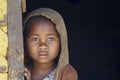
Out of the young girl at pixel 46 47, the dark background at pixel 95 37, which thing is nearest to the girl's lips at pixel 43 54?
the young girl at pixel 46 47

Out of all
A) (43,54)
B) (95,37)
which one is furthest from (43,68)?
(95,37)

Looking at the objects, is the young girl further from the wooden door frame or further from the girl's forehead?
the wooden door frame

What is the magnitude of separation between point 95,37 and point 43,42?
244cm

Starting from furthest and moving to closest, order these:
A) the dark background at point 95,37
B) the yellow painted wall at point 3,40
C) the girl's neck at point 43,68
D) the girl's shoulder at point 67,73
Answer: the dark background at point 95,37
the girl's neck at point 43,68
the girl's shoulder at point 67,73
the yellow painted wall at point 3,40

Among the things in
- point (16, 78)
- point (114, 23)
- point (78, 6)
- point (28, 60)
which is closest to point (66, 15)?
point (78, 6)

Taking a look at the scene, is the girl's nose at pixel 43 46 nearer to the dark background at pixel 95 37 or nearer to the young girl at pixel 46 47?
the young girl at pixel 46 47

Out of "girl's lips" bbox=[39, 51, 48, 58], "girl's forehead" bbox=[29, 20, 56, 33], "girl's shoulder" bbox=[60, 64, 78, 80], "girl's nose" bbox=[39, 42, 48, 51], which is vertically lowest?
"girl's shoulder" bbox=[60, 64, 78, 80]

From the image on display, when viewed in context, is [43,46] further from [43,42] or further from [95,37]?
[95,37]

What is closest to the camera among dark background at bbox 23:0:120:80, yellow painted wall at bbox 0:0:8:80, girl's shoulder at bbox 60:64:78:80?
yellow painted wall at bbox 0:0:8:80

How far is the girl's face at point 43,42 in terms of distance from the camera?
3326 mm

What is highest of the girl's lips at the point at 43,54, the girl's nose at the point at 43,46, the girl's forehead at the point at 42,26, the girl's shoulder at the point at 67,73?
the girl's forehead at the point at 42,26

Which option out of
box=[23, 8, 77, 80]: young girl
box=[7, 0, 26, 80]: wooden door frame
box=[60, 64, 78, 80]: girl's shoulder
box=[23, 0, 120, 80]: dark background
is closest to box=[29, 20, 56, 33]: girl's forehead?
box=[23, 8, 77, 80]: young girl

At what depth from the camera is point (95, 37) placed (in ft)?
18.8

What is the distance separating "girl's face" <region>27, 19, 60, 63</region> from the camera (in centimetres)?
333
